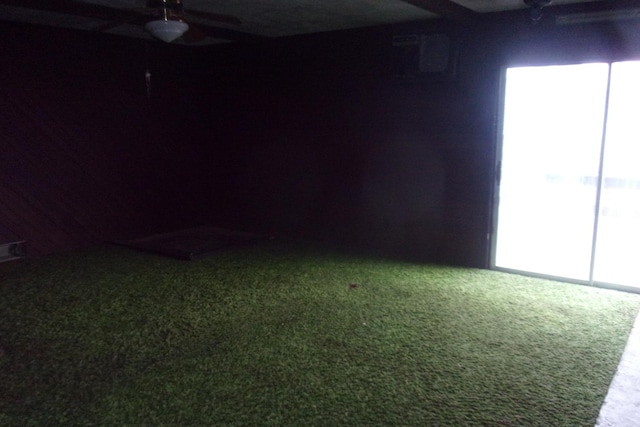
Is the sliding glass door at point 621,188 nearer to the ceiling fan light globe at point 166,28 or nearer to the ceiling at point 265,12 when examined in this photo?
the ceiling at point 265,12

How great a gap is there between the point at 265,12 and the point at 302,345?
3.25 metres

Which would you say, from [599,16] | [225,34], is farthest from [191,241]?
[599,16]

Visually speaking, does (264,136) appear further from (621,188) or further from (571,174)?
(621,188)

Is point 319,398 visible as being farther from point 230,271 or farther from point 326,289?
point 230,271

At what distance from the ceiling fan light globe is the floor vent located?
10.7 ft

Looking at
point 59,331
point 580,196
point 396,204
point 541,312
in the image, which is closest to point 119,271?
point 59,331

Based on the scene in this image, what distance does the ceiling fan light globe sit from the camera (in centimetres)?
356

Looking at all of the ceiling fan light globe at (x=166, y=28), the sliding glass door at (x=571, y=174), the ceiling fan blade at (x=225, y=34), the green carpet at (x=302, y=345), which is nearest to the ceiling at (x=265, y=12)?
the ceiling fan blade at (x=225, y=34)

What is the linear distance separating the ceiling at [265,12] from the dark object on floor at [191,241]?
7.77ft

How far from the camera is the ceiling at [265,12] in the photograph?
4348mm

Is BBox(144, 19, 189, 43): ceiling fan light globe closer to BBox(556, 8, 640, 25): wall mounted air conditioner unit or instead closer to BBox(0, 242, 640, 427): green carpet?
BBox(0, 242, 640, 427): green carpet

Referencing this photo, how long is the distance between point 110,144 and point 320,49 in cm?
284

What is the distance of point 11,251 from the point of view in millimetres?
5512

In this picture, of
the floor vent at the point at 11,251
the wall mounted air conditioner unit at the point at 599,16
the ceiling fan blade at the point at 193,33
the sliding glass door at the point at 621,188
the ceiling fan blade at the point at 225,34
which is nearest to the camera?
the ceiling fan blade at the point at 193,33
